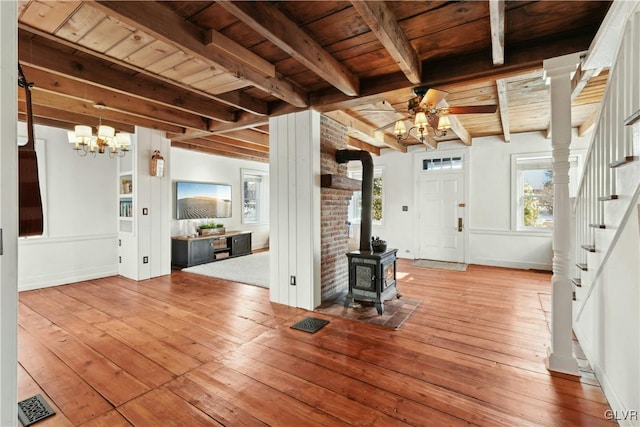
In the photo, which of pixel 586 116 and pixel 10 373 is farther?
pixel 586 116

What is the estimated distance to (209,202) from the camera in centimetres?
695

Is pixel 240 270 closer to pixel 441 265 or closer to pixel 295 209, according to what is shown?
pixel 295 209

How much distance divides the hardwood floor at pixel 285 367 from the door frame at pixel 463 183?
2418mm

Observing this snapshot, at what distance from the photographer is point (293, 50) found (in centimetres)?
221

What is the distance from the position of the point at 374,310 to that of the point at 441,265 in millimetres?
3103

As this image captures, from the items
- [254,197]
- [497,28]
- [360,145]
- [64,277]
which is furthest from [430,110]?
[254,197]

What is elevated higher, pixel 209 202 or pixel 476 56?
pixel 476 56

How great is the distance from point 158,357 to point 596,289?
11.4 ft

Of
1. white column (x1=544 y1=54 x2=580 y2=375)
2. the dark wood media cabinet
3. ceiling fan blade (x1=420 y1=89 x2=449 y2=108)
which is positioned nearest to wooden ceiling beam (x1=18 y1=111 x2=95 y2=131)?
the dark wood media cabinet

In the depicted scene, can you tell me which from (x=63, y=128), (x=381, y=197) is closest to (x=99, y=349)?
(x=63, y=128)

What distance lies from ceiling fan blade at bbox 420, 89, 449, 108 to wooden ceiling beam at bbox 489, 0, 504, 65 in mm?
447

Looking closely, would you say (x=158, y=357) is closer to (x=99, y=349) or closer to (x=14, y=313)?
(x=99, y=349)

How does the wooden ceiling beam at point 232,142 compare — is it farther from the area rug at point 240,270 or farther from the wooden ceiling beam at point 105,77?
the area rug at point 240,270

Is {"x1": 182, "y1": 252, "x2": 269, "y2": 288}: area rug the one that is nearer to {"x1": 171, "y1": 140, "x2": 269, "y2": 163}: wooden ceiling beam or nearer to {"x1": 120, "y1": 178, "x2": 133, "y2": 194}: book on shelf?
{"x1": 120, "y1": 178, "x2": 133, "y2": 194}: book on shelf
